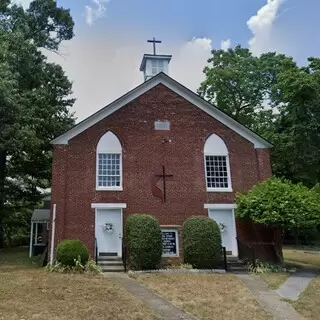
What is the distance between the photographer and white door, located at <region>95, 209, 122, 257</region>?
17.8 metres

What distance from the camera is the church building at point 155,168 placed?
17953 mm

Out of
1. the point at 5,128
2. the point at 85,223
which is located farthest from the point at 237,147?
the point at 5,128

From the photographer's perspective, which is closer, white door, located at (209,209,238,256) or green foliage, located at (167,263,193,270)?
green foliage, located at (167,263,193,270)

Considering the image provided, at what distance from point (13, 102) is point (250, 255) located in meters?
13.3

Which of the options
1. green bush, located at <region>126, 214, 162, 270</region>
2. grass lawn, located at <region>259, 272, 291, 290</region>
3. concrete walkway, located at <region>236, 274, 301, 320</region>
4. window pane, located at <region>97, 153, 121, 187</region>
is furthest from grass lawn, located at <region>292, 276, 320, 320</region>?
window pane, located at <region>97, 153, 121, 187</region>

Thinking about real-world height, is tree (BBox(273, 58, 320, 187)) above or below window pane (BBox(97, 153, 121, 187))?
above

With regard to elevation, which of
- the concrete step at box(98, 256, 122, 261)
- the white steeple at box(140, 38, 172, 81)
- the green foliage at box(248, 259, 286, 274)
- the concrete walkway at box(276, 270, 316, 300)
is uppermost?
the white steeple at box(140, 38, 172, 81)

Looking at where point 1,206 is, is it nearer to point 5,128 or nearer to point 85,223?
point 5,128

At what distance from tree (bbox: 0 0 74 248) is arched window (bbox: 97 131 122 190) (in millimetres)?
6083

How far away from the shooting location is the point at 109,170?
1875cm

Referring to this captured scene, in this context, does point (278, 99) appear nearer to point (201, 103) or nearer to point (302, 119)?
point (302, 119)

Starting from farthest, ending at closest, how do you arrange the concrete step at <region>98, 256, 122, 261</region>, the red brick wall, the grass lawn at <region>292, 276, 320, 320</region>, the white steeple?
the white steeple < the red brick wall < the concrete step at <region>98, 256, 122, 261</region> < the grass lawn at <region>292, 276, 320, 320</region>

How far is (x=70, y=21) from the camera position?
31.9 meters

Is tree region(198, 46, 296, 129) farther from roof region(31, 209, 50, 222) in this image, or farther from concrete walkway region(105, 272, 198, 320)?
concrete walkway region(105, 272, 198, 320)
